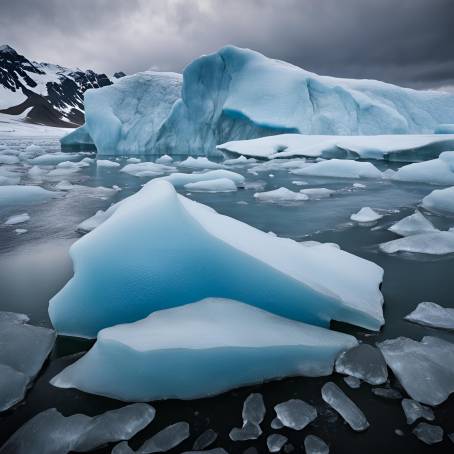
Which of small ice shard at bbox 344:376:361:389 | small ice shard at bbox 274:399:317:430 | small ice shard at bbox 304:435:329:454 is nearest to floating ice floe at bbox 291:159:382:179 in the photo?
small ice shard at bbox 344:376:361:389

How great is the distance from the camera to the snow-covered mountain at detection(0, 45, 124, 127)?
7506cm

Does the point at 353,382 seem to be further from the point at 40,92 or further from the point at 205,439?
the point at 40,92

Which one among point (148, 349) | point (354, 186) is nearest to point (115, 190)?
point (354, 186)

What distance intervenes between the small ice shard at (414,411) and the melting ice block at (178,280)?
49cm

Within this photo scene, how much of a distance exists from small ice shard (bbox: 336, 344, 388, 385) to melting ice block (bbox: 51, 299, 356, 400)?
4 cm

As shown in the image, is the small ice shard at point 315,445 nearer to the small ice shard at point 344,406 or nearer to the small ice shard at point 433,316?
the small ice shard at point 344,406

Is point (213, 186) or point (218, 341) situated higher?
point (218, 341)

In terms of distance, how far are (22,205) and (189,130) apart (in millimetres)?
12879

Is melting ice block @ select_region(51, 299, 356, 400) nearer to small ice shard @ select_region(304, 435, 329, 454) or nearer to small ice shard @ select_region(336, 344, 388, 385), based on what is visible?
small ice shard @ select_region(336, 344, 388, 385)

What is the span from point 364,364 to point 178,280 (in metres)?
0.90

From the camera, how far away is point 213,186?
22.2 feet

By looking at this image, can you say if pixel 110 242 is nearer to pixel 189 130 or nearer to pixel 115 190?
pixel 115 190

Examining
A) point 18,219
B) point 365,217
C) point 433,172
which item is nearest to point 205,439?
point 365,217

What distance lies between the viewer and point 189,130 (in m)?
17.3
